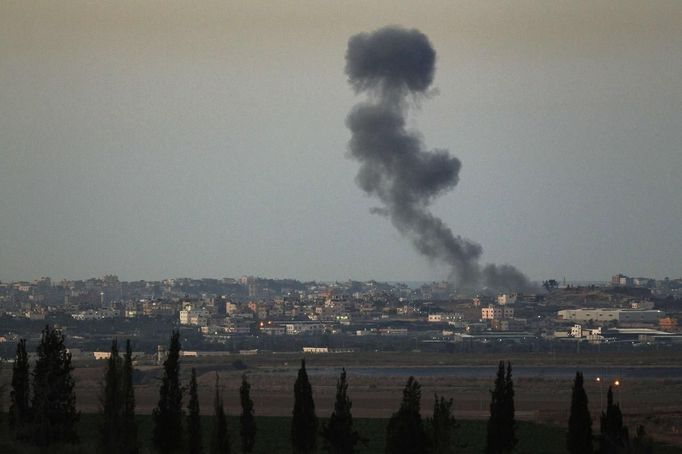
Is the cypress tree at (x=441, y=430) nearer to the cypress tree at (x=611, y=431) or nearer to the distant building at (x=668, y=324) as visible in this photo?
the cypress tree at (x=611, y=431)

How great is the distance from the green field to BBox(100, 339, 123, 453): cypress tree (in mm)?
662

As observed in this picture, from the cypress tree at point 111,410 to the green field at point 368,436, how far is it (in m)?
0.66

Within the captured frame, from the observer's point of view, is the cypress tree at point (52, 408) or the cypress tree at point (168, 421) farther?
the cypress tree at point (52, 408)

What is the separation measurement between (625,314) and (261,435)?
4040 inches

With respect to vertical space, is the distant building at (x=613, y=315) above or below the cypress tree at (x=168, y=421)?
above

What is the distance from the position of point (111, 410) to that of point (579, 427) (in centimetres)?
1342

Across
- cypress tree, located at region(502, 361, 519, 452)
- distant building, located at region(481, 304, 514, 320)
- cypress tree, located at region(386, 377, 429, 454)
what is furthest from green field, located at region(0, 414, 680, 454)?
distant building, located at region(481, 304, 514, 320)

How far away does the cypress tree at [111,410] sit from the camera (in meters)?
44.0

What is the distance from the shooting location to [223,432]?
43344 millimetres

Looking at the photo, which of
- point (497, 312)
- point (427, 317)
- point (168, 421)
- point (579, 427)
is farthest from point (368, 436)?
point (427, 317)

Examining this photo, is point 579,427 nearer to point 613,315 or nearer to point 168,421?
point 168,421

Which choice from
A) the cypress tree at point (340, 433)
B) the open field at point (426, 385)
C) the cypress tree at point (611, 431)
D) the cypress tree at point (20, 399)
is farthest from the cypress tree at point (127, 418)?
the open field at point (426, 385)

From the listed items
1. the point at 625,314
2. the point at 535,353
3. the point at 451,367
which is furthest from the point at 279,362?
the point at 625,314

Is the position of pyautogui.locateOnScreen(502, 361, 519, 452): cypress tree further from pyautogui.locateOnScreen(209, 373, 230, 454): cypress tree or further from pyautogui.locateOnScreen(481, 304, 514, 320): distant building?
pyautogui.locateOnScreen(481, 304, 514, 320): distant building
